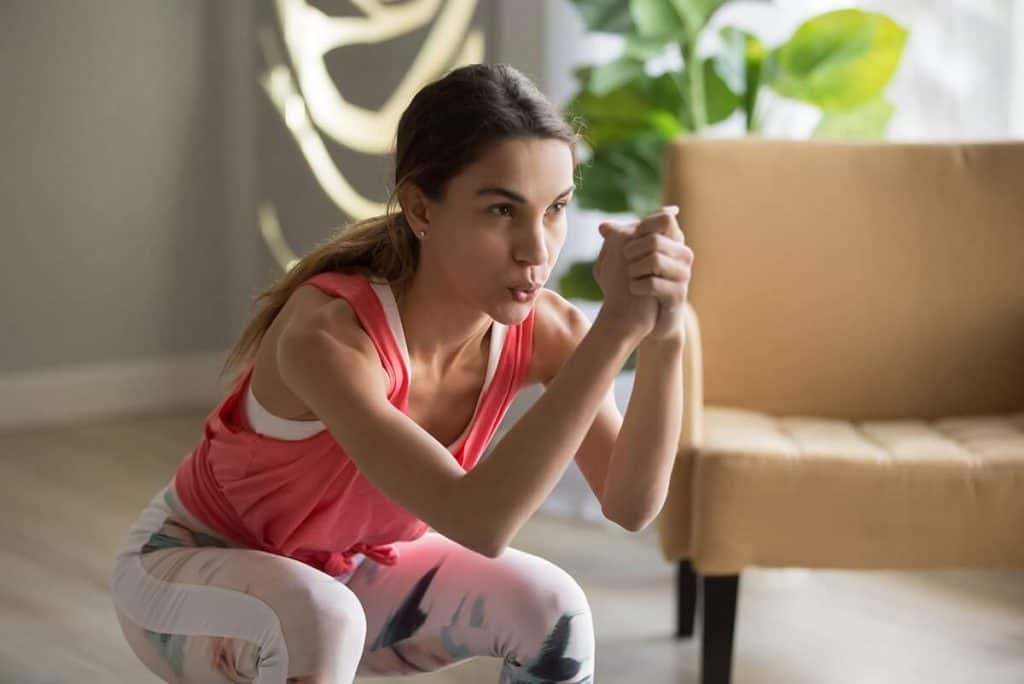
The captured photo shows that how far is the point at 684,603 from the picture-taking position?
8.59 ft

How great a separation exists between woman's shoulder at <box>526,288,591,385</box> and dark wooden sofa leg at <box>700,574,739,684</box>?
736 millimetres

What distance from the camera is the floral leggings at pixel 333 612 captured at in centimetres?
145

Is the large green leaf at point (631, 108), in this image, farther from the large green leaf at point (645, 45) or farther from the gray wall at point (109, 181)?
the gray wall at point (109, 181)

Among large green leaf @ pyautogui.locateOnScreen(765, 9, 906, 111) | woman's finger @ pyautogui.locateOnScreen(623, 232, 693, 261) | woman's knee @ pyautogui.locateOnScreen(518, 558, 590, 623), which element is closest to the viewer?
woman's finger @ pyautogui.locateOnScreen(623, 232, 693, 261)

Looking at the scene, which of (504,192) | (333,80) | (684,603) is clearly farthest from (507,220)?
(333,80)

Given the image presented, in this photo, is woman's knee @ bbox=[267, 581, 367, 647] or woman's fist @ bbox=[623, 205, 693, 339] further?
woman's knee @ bbox=[267, 581, 367, 647]

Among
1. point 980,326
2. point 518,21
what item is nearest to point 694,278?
point 980,326

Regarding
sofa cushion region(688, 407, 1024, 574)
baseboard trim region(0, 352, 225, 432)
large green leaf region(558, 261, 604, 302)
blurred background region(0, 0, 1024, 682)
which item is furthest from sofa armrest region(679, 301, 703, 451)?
baseboard trim region(0, 352, 225, 432)

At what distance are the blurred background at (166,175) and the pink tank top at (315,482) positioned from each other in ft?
6.71

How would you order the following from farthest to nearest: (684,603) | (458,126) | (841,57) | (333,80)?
(333,80) < (841,57) < (684,603) < (458,126)

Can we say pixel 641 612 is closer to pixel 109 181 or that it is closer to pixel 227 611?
pixel 227 611

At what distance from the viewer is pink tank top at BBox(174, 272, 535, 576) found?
154cm

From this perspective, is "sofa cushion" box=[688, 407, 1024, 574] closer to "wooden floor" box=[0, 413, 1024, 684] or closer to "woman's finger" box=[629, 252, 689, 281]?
"wooden floor" box=[0, 413, 1024, 684]

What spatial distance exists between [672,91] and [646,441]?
1636mm
